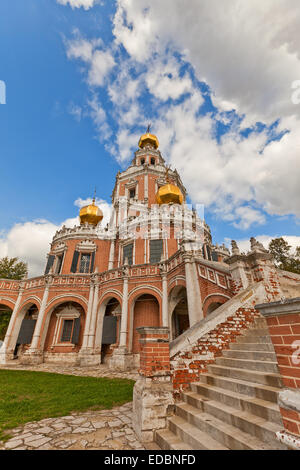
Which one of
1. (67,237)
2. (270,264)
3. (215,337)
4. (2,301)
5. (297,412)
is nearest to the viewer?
(297,412)

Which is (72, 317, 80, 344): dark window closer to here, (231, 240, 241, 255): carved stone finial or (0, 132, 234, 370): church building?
(0, 132, 234, 370): church building

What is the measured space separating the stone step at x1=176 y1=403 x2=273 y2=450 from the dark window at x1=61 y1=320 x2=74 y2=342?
15.9 meters

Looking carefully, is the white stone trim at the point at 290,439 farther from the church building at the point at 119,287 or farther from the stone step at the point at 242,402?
the church building at the point at 119,287

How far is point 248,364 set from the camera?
365 centimetres

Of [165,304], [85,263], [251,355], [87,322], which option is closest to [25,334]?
[87,322]

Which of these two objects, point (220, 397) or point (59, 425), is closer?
point (220, 397)

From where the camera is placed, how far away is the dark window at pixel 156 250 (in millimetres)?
16919

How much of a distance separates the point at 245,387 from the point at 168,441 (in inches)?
52.6

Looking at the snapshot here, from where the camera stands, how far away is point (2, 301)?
58.0 feet

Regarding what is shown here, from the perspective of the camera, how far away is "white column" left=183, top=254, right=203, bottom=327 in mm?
8766
